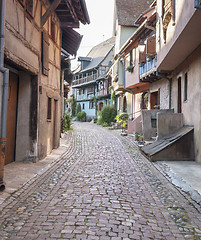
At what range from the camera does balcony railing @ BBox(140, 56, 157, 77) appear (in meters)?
13.4

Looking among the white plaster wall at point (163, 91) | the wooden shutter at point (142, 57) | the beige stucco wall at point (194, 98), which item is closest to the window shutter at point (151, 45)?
the wooden shutter at point (142, 57)

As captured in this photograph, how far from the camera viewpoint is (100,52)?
39281 mm

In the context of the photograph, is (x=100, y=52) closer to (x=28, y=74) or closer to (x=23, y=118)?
(x=28, y=74)

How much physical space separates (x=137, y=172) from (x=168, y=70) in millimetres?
6803

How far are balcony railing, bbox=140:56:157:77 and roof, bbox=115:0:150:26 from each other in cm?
773

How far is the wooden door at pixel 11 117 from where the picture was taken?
283 inches

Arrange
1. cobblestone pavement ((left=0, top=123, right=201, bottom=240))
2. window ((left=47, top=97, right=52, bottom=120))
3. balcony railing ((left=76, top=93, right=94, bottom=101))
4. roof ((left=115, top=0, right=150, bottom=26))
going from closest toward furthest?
cobblestone pavement ((left=0, top=123, right=201, bottom=240)), window ((left=47, top=97, right=52, bottom=120)), roof ((left=115, top=0, right=150, bottom=26)), balcony railing ((left=76, top=93, right=94, bottom=101))

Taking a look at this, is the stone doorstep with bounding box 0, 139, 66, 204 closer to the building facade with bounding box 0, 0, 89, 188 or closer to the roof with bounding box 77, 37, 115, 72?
the building facade with bounding box 0, 0, 89, 188

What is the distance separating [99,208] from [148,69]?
11.5 meters

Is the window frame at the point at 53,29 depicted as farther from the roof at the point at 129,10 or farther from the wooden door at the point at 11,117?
the roof at the point at 129,10

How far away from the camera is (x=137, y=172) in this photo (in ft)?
22.3

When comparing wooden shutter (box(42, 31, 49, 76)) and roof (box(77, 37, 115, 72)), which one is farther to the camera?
roof (box(77, 37, 115, 72))

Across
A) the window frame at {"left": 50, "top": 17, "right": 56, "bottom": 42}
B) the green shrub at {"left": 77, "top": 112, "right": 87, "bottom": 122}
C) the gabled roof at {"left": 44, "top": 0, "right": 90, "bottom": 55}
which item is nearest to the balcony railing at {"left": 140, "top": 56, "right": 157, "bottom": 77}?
the gabled roof at {"left": 44, "top": 0, "right": 90, "bottom": 55}

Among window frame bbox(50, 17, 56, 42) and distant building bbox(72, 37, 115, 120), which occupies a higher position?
distant building bbox(72, 37, 115, 120)
